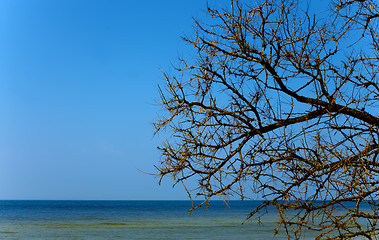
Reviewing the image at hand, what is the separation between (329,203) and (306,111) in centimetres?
77

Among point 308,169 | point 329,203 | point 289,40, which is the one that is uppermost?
point 289,40

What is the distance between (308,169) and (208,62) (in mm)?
1182

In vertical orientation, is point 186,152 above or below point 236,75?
below

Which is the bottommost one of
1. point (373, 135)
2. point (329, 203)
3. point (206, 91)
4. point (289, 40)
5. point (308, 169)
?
point (329, 203)

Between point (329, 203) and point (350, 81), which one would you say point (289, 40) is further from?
point (329, 203)

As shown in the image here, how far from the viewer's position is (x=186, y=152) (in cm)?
392

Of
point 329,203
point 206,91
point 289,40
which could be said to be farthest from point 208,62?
point 329,203

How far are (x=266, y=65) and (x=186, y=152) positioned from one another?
3.10 feet

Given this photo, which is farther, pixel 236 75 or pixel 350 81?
pixel 350 81

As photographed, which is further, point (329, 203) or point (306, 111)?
point (306, 111)

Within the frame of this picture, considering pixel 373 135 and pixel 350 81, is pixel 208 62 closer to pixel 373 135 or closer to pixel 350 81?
pixel 350 81

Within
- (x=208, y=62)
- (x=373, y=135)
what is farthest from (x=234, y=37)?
(x=373, y=135)

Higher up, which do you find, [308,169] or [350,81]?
[350,81]

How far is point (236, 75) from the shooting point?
388 cm
